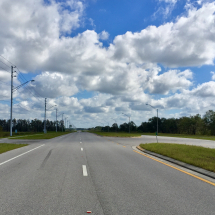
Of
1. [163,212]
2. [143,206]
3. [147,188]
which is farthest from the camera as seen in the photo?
[147,188]

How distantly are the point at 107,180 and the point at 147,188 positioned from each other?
1.63 metres

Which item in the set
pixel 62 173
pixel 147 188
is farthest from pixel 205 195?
pixel 62 173

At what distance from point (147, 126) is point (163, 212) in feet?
568

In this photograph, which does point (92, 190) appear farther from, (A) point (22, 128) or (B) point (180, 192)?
(A) point (22, 128)

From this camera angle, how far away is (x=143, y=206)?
5.71 metres

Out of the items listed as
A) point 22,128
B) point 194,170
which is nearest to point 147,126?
point 22,128

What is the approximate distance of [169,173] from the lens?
397 inches

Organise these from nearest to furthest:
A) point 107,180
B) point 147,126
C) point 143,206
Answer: point 143,206 < point 107,180 < point 147,126

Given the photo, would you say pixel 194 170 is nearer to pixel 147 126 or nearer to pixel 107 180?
pixel 107 180

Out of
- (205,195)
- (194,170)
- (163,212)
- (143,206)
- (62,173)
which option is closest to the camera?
(163,212)

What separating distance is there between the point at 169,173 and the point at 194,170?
4.94ft

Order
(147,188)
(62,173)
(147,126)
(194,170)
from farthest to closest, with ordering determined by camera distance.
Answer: (147,126), (194,170), (62,173), (147,188)

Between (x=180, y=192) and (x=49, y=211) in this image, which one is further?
(x=180, y=192)

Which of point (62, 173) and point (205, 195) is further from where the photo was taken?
point (62, 173)
